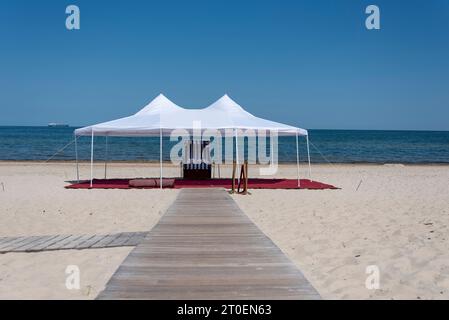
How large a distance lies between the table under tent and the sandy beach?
1.82m

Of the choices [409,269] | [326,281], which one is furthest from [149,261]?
[409,269]

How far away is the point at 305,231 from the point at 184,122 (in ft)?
24.3

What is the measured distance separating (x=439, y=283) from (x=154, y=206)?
6534 millimetres

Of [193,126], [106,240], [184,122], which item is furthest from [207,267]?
[184,122]

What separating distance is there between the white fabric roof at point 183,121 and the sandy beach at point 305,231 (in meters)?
1.86

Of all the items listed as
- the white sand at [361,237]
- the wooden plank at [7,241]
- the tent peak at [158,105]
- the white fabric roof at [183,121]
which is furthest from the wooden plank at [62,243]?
the tent peak at [158,105]

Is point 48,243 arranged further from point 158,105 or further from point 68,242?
point 158,105

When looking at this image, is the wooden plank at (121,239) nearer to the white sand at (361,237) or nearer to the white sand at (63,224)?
the white sand at (63,224)

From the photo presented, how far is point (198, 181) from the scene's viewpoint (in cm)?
1595

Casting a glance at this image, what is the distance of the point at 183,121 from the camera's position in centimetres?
1414

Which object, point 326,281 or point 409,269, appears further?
point 409,269

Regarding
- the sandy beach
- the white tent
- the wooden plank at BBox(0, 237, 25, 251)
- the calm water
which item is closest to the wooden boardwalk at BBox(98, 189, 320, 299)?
the sandy beach

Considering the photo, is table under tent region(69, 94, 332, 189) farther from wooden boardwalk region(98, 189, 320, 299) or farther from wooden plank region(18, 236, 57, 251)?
wooden plank region(18, 236, 57, 251)
